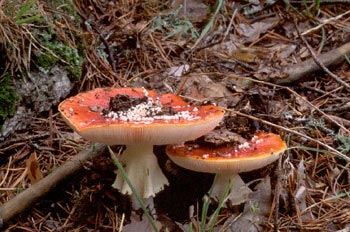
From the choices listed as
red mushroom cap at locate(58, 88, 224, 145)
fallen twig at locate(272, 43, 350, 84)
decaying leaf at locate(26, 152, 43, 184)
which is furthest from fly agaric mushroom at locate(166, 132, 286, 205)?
fallen twig at locate(272, 43, 350, 84)

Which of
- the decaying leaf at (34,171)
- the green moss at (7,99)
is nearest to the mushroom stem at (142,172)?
the decaying leaf at (34,171)

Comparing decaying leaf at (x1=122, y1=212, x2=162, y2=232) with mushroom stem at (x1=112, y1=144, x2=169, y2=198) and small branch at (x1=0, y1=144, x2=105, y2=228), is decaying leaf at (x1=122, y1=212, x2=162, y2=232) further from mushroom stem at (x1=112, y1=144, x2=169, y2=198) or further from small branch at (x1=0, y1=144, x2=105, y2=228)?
small branch at (x1=0, y1=144, x2=105, y2=228)

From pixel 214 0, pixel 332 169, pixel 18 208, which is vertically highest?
pixel 214 0

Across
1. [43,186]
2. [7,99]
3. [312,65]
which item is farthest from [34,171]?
[312,65]

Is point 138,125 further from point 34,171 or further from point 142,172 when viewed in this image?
point 34,171

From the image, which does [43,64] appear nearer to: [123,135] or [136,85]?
[136,85]

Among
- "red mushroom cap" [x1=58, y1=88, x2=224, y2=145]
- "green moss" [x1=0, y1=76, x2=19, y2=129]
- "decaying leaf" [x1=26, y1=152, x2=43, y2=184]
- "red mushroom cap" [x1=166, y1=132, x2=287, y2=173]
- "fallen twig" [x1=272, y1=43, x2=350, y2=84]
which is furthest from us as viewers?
"fallen twig" [x1=272, y1=43, x2=350, y2=84]

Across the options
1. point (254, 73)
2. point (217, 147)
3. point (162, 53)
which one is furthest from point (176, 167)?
point (162, 53)
